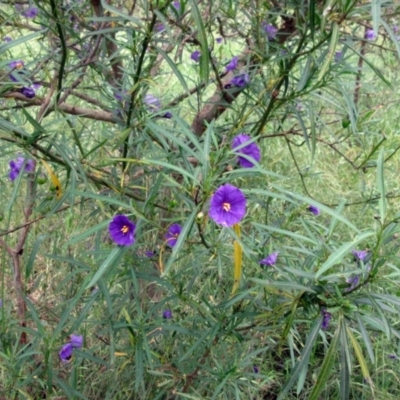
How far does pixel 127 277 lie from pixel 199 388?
501mm

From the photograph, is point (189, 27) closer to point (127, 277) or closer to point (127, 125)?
point (127, 125)

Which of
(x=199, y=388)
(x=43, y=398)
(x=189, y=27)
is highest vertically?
(x=189, y=27)

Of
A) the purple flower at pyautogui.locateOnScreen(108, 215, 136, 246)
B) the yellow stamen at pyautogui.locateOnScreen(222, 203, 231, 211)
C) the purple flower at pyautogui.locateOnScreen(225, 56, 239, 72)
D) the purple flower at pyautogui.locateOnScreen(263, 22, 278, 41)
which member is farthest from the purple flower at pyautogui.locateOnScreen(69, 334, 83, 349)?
the purple flower at pyautogui.locateOnScreen(263, 22, 278, 41)

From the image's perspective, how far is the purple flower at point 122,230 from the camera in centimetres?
114

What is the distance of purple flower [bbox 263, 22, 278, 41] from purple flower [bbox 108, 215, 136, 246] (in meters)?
0.78

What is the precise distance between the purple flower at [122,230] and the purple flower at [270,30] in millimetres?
783

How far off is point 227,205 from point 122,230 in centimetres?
A: 25

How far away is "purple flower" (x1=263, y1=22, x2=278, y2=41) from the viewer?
1660 mm

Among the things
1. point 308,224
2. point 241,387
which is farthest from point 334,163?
point 308,224

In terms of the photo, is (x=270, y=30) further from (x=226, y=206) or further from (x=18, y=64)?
(x=226, y=206)

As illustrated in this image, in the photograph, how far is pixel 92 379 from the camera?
78.9 inches

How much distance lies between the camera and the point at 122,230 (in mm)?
1174

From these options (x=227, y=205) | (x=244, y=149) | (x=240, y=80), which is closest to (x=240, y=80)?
(x=240, y=80)

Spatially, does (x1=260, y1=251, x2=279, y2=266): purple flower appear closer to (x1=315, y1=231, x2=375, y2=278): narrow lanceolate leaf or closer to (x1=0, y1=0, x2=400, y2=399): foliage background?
(x1=0, y1=0, x2=400, y2=399): foliage background
